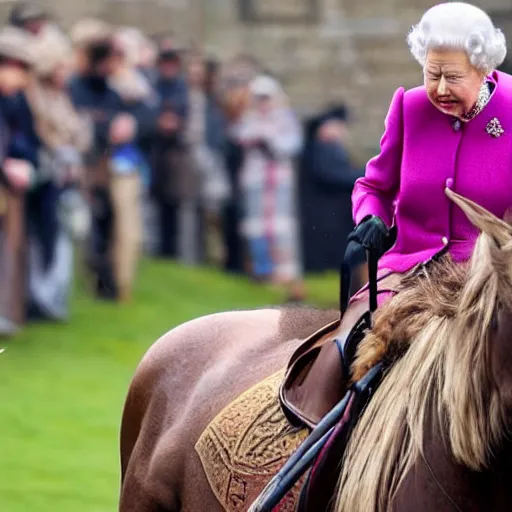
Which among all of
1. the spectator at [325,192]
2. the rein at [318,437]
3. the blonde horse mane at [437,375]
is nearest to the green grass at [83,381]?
the spectator at [325,192]

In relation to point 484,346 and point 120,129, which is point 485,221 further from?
point 120,129

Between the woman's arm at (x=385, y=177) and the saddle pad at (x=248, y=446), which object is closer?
the woman's arm at (x=385, y=177)

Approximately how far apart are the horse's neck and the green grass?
4511 mm

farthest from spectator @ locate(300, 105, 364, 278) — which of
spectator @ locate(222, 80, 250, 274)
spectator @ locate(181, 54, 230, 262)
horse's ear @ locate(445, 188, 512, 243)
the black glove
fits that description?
horse's ear @ locate(445, 188, 512, 243)

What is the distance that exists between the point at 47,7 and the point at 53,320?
25.3ft

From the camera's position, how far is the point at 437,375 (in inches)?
167

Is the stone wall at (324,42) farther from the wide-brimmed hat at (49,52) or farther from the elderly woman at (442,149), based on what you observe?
the elderly woman at (442,149)

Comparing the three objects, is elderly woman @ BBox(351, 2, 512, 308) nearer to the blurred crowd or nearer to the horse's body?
the horse's body

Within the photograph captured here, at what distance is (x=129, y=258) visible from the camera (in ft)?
48.1

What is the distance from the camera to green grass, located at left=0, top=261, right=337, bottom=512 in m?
9.07

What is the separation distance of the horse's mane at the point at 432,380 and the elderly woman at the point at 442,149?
0.44ft

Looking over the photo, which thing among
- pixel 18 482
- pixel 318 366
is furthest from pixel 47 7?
pixel 318 366

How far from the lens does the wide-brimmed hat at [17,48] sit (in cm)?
1266

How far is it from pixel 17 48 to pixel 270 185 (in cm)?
466
